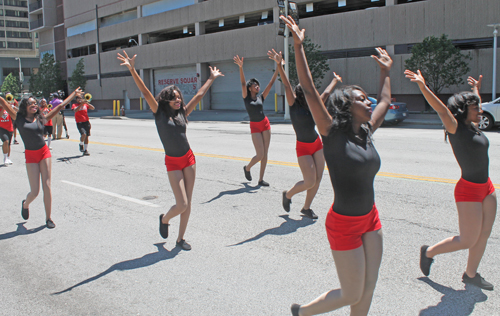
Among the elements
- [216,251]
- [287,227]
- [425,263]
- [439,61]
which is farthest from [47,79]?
[425,263]

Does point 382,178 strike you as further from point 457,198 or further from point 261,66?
point 261,66

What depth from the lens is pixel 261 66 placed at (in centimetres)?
3372

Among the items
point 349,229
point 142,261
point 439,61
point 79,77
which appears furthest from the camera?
point 79,77

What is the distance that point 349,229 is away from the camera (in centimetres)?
275

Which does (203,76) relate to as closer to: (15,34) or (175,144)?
(175,144)

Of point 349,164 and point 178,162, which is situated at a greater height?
point 349,164

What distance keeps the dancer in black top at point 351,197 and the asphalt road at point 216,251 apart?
0.79 metres

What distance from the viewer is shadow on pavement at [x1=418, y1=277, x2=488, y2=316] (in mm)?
3395

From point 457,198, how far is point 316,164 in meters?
2.24

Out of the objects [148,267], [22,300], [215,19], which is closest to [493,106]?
[148,267]

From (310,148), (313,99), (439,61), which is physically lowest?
(310,148)

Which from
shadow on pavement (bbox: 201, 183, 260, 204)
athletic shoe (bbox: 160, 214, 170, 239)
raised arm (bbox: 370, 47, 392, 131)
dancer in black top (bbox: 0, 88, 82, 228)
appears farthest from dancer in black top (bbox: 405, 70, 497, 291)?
dancer in black top (bbox: 0, 88, 82, 228)

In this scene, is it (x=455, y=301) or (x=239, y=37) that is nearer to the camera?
(x=455, y=301)

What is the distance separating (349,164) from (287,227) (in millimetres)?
3017
